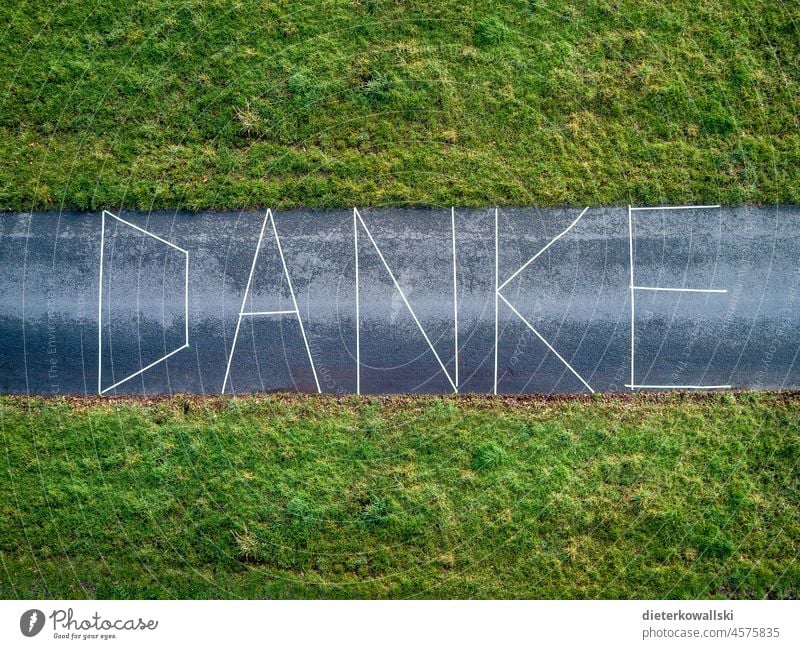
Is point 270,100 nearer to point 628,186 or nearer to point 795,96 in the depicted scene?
point 628,186

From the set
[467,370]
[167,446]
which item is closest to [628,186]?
[467,370]

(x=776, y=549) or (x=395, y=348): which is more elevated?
(x=395, y=348)

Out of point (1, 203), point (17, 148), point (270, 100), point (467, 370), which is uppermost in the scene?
point (270, 100)

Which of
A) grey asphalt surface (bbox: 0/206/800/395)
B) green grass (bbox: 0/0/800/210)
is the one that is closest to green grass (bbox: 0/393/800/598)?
grey asphalt surface (bbox: 0/206/800/395)

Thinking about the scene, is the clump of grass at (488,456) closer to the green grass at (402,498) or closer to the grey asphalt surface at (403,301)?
the green grass at (402,498)

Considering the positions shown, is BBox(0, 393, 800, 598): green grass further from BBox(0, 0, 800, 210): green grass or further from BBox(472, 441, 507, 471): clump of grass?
BBox(0, 0, 800, 210): green grass

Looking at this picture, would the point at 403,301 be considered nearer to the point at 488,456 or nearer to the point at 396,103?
the point at 488,456
